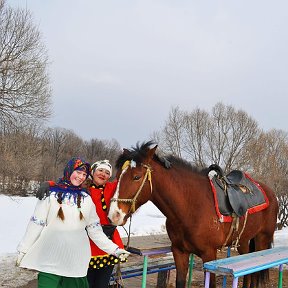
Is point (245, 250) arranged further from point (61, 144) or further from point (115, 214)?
point (61, 144)

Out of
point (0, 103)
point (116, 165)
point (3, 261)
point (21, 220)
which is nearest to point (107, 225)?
point (116, 165)

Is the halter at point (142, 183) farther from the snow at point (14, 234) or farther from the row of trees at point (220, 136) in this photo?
the row of trees at point (220, 136)

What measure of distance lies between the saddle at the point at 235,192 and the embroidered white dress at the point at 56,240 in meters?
1.79

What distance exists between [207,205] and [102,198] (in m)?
1.20

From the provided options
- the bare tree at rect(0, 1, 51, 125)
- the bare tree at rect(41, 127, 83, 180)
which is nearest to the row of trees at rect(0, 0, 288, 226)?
the bare tree at rect(0, 1, 51, 125)

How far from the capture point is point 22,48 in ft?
40.2

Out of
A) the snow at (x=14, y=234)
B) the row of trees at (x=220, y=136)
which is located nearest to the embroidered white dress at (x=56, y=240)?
the snow at (x=14, y=234)

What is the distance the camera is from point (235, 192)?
434 cm

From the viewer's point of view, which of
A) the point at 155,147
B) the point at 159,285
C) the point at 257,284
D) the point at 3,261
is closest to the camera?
the point at 155,147

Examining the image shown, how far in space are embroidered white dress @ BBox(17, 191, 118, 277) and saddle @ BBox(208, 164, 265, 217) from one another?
1.79 m

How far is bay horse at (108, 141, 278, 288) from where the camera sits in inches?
141

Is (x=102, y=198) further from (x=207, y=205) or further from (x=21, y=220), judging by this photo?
(x=21, y=220)

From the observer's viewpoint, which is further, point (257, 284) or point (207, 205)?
point (257, 284)

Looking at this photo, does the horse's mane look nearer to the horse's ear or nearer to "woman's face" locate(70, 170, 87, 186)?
the horse's ear
